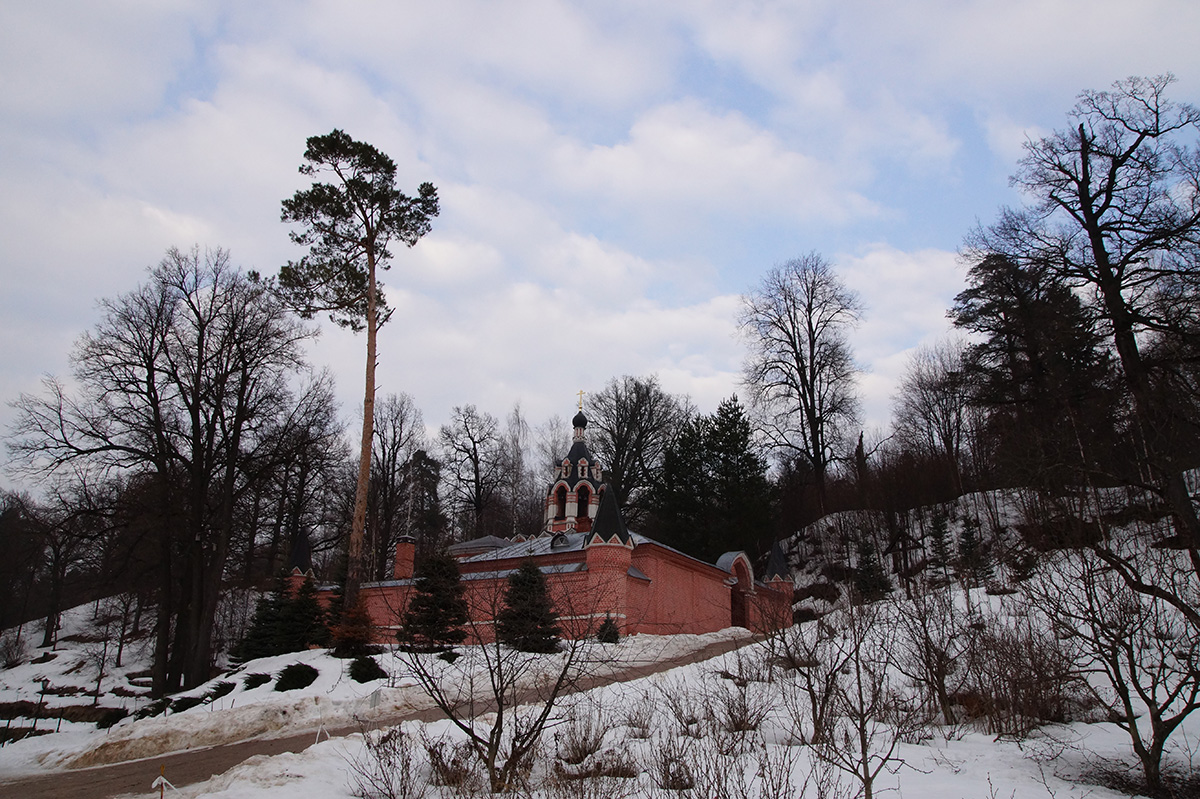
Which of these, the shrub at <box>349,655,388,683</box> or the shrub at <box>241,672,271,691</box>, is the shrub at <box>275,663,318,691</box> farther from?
the shrub at <box>349,655,388,683</box>

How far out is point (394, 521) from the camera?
3719cm

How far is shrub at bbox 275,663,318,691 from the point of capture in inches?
563

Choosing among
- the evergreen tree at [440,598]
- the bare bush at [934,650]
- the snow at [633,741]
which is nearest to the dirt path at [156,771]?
the snow at [633,741]

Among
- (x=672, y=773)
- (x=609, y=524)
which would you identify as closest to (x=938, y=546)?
(x=609, y=524)

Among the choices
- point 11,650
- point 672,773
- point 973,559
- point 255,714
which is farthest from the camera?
point 11,650

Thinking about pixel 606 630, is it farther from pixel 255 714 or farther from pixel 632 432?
pixel 632 432

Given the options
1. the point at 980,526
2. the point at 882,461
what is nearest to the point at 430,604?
the point at 980,526

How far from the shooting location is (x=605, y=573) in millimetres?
20453

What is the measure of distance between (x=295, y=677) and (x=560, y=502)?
17.0 metres

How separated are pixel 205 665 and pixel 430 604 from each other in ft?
22.1

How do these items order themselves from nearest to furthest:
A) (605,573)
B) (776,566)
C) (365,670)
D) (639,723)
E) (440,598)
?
1. (639,723)
2. (365,670)
3. (440,598)
4. (605,573)
5. (776,566)

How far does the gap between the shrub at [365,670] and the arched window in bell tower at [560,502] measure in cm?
1544

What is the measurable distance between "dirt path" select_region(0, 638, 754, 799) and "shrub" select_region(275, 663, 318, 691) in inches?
108

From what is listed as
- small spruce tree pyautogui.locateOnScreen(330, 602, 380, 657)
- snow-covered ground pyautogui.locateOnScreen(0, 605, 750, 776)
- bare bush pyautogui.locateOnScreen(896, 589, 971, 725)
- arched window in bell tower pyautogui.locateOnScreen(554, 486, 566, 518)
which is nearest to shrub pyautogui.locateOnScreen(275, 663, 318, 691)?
snow-covered ground pyautogui.locateOnScreen(0, 605, 750, 776)
